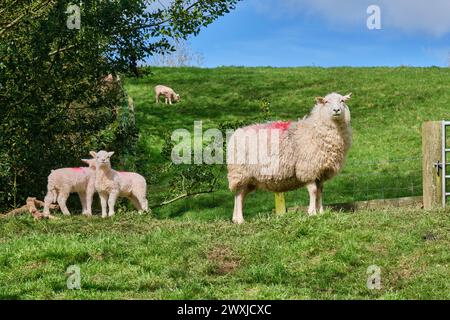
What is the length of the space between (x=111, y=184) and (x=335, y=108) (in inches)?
181

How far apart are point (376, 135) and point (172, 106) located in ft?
30.9

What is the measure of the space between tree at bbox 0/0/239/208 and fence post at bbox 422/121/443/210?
A: 17.3ft

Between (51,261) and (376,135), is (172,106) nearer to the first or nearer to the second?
(376,135)

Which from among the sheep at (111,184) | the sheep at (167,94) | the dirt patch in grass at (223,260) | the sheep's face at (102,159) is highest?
the sheep at (167,94)

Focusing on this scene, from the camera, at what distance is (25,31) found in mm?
15391

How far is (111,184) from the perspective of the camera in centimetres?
1394

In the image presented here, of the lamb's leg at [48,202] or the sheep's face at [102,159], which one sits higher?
the sheep's face at [102,159]

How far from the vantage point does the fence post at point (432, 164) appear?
1476 centimetres

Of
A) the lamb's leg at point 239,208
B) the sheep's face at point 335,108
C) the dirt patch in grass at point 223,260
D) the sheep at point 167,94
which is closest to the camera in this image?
the dirt patch in grass at point 223,260

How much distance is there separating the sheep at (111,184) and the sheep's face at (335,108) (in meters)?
4.07

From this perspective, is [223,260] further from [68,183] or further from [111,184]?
[68,183]

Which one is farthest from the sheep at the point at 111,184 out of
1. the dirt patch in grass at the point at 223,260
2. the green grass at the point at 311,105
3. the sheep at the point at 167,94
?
the sheep at the point at 167,94

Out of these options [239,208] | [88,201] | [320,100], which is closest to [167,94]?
[88,201]

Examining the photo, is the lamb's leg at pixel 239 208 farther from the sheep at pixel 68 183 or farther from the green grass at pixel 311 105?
the green grass at pixel 311 105
